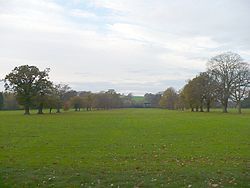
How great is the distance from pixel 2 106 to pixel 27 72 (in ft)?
197

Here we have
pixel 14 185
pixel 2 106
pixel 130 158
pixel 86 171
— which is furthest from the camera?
pixel 2 106

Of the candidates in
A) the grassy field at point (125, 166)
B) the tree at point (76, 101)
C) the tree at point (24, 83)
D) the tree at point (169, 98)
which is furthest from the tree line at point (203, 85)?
the grassy field at point (125, 166)

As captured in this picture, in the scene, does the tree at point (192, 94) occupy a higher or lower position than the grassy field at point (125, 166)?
higher

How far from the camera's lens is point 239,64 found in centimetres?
9306

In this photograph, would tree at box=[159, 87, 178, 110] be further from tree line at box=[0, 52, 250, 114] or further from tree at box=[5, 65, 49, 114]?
tree at box=[5, 65, 49, 114]

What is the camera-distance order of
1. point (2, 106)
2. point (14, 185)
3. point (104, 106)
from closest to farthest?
point (14, 185) < point (2, 106) < point (104, 106)

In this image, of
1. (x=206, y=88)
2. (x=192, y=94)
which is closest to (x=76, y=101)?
(x=192, y=94)

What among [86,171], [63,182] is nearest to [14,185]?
[63,182]

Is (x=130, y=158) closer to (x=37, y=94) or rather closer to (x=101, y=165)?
(x=101, y=165)

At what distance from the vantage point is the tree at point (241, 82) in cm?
9035

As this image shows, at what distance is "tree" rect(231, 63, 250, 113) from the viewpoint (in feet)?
296

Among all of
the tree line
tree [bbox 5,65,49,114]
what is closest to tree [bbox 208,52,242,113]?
the tree line

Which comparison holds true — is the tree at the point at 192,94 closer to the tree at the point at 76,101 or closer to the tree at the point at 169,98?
the tree at the point at 76,101

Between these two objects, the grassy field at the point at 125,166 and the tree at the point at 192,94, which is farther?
the tree at the point at 192,94
